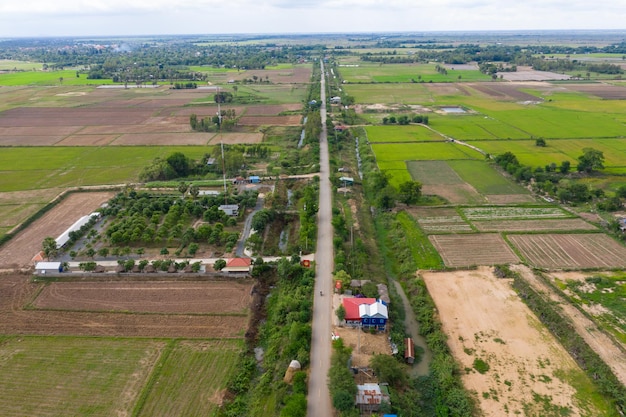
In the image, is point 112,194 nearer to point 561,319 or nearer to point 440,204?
point 440,204

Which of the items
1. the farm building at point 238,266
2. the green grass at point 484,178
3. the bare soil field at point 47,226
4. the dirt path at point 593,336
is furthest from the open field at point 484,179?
the bare soil field at point 47,226

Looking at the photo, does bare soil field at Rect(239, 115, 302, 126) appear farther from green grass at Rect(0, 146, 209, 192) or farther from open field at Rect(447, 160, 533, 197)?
open field at Rect(447, 160, 533, 197)

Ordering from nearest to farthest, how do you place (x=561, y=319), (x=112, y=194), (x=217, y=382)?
(x=217, y=382), (x=561, y=319), (x=112, y=194)

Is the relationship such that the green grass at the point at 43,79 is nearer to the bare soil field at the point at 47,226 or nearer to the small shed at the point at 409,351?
the bare soil field at the point at 47,226

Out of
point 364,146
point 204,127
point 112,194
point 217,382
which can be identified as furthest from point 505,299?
point 204,127

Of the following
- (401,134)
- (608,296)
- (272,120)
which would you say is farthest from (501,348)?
(272,120)

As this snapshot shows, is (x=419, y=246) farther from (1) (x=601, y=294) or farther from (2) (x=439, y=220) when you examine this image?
(1) (x=601, y=294)

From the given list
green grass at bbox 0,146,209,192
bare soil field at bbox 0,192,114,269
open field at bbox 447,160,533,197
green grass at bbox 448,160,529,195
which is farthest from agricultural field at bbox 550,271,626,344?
green grass at bbox 0,146,209,192
